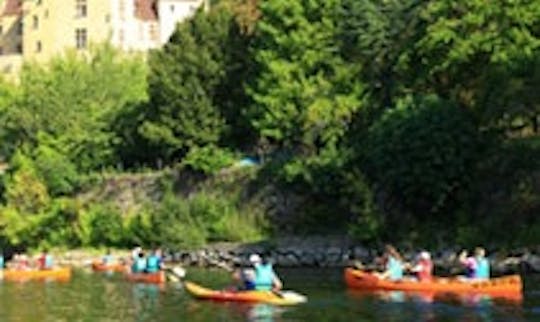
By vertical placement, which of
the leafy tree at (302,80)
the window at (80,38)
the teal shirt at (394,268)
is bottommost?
the teal shirt at (394,268)

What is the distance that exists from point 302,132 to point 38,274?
52.5 ft

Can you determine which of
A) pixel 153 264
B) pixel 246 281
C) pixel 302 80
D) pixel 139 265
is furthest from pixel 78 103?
pixel 246 281

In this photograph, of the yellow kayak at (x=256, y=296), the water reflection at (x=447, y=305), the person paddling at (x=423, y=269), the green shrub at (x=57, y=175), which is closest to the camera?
the water reflection at (x=447, y=305)

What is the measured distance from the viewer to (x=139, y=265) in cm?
5606

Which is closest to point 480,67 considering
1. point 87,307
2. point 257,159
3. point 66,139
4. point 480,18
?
point 480,18

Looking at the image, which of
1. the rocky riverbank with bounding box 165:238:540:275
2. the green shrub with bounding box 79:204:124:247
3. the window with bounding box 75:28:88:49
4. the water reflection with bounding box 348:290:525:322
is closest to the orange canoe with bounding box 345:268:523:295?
the water reflection with bounding box 348:290:525:322

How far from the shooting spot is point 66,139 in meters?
80.2

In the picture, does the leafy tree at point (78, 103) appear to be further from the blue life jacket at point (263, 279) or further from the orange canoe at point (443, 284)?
the blue life jacket at point (263, 279)

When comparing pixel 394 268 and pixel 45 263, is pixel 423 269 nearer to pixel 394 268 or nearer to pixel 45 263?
pixel 394 268

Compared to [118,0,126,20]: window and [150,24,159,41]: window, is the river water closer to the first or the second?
[118,0,126,20]: window

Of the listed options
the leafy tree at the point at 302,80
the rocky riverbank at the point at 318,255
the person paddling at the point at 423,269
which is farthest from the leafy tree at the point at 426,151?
the person paddling at the point at 423,269

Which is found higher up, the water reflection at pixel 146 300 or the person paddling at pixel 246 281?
the person paddling at pixel 246 281

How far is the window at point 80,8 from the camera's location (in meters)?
109

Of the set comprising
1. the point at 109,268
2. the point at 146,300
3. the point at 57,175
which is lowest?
the point at 146,300
